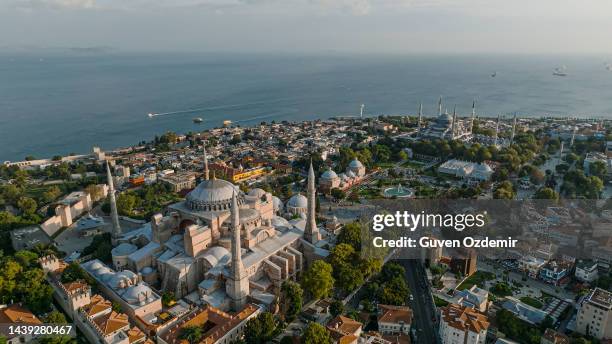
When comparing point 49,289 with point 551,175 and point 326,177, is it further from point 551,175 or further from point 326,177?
point 551,175

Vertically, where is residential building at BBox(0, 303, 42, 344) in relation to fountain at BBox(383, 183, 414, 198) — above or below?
above

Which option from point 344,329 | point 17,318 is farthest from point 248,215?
point 17,318

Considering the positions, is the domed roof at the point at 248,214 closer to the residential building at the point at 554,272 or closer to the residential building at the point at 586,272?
the residential building at the point at 554,272

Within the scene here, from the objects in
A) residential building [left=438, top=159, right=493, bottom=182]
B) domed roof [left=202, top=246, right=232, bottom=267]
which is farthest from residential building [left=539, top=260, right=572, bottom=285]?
residential building [left=438, top=159, right=493, bottom=182]

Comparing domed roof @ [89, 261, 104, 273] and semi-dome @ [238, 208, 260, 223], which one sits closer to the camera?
domed roof @ [89, 261, 104, 273]

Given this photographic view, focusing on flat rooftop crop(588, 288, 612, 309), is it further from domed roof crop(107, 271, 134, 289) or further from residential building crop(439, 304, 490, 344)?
domed roof crop(107, 271, 134, 289)

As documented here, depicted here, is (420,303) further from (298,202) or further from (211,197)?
(211,197)

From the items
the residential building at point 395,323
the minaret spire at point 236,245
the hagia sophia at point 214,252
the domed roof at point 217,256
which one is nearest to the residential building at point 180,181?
the hagia sophia at point 214,252

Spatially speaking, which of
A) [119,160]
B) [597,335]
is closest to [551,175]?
[597,335]
